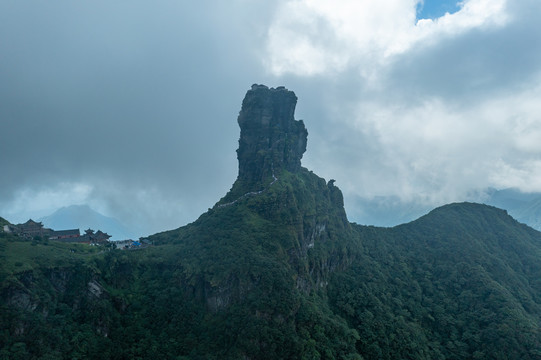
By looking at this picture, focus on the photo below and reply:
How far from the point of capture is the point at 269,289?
6369 cm

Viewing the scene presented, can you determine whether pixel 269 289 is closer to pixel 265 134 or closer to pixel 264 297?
pixel 264 297

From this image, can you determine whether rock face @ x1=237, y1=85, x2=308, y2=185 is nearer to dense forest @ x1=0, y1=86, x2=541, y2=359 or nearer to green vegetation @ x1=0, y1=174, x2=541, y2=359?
dense forest @ x1=0, y1=86, x2=541, y2=359

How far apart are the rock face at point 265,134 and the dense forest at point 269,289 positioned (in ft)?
1.52

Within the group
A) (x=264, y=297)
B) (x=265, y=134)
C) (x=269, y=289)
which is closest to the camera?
(x=264, y=297)

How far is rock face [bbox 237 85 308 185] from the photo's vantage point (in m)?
99.8

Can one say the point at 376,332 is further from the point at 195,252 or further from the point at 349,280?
the point at 195,252

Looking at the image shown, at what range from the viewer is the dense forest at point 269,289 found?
5634cm

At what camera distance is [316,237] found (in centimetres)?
9450

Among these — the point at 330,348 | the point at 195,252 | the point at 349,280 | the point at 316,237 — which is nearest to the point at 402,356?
the point at 330,348

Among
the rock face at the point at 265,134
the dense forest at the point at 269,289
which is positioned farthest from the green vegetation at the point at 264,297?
the rock face at the point at 265,134

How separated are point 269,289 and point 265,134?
5554 centimetres

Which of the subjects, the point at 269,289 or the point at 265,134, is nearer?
the point at 269,289

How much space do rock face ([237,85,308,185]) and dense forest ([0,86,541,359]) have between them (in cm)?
46

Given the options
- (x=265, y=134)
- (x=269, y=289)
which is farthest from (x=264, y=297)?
(x=265, y=134)
